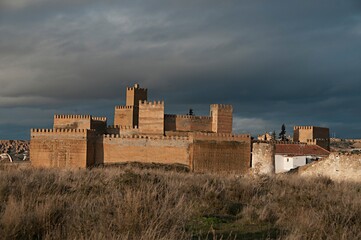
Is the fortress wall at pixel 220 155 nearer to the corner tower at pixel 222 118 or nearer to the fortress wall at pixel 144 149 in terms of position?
the fortress wall at pixel 144 149

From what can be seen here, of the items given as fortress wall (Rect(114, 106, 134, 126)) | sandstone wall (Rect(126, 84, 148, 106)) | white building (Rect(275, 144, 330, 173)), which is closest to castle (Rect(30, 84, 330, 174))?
fortress wall (Rect(114, 106, 134, 126))

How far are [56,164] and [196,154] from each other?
12.2 meters

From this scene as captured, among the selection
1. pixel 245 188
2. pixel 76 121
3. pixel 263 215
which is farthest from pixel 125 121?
pixel 263 215

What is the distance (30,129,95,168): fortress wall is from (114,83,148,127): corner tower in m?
6.99

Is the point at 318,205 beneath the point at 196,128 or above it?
beneath

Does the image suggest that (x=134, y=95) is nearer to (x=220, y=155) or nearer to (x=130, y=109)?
(x=130, y=109)

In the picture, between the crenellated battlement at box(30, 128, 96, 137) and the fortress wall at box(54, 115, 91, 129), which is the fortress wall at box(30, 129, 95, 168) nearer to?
the crenellated battlement at box(30, 128, 96, 137)

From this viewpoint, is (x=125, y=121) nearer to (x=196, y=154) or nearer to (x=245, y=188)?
(x=196, y=154)

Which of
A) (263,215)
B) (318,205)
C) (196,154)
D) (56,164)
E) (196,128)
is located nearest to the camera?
(263,215)

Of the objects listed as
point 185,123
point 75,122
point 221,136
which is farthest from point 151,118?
point 75,122

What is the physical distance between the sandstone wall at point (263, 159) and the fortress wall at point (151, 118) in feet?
74.5

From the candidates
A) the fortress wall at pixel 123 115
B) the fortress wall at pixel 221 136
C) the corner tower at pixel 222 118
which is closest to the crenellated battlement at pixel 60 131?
the fortress wall at pixel 123 115

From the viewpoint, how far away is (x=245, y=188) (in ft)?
39.0

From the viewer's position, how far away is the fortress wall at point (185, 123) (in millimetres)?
44719
